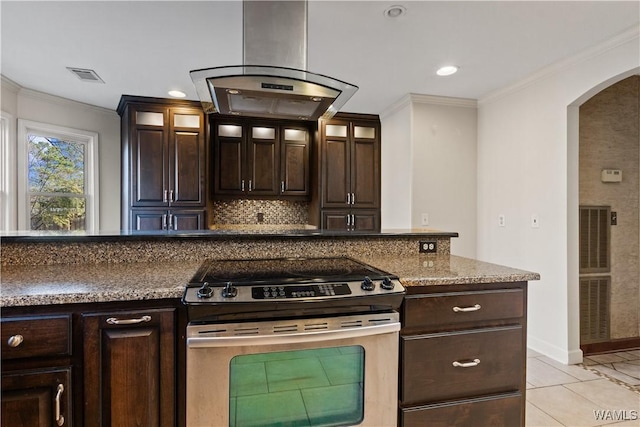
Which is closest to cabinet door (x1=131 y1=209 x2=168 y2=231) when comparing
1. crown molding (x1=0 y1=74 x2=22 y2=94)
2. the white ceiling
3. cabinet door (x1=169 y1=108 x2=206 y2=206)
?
cabinet door (x1=169 y1=108 x2=206 y2=206)

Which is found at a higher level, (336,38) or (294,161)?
(336,38)

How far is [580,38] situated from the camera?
241 centimetres

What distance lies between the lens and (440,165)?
3.74m

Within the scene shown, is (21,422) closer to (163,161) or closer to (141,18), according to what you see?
(141,18)

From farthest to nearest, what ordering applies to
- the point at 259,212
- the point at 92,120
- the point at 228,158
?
the point at 259,212 < the point at 228,158 < the point at 92,120

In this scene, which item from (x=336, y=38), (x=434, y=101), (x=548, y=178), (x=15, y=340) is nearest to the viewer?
(x=15, y=340)

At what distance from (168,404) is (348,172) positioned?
3.52 meters

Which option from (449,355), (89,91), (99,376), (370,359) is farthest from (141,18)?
(449,355)

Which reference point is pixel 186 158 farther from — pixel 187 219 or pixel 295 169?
pixel 295 169

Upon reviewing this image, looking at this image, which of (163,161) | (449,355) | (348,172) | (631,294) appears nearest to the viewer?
(449,355)

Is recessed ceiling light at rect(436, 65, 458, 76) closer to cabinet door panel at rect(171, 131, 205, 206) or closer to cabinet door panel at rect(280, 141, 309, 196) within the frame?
cabinet door panel at rect(280, 141, 309, 196)

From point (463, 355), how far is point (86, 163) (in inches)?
175

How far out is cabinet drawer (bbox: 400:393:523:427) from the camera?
145 centimetres

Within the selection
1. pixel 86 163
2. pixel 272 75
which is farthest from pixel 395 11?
pixel 86 163
